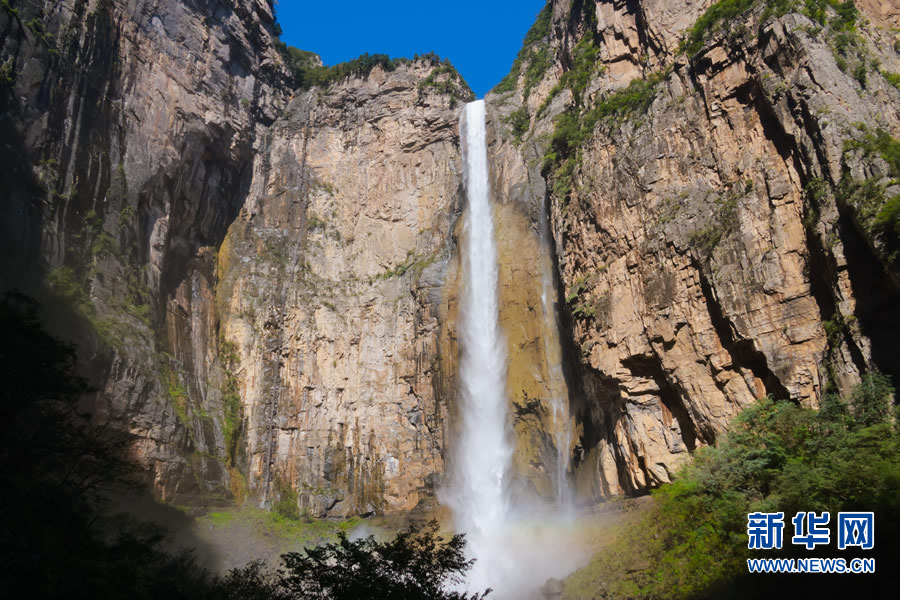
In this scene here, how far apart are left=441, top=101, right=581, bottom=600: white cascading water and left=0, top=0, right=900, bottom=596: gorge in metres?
0.19

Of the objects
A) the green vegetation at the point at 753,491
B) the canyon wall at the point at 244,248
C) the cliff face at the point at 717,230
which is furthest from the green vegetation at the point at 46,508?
the cliff face at the point at 717,230

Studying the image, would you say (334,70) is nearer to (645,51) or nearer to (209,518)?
(645,51)

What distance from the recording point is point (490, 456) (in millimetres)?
28781

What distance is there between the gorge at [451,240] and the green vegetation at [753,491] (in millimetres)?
1316

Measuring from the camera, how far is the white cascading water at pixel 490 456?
23.3 meters

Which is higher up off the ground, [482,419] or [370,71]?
[370,71]

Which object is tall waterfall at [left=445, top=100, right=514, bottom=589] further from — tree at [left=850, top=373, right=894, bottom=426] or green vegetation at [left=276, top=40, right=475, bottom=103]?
tree at [left=850, top=373, right=894, bottom=426]

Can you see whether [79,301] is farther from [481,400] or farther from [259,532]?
[481,400]

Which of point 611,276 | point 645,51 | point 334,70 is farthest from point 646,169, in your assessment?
point 334,70

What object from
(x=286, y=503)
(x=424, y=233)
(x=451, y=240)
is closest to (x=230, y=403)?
(x=286, y=503)

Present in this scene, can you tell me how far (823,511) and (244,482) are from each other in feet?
88.9

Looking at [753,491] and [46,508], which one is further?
[753,491]

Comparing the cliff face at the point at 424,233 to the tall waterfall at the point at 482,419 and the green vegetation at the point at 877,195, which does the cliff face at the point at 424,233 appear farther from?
the tall waterfall at the point at 482,419

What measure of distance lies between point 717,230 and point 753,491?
29.4ft
